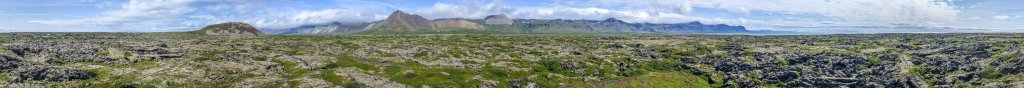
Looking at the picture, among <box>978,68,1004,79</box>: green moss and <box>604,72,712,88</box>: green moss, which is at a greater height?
<box>978,68,1004,79</box>: green moss

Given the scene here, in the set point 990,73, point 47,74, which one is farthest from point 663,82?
point 47,74

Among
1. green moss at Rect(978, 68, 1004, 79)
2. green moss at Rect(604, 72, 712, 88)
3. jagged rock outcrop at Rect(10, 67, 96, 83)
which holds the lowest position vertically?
green moss at Rect(604, 72, 712, 88)

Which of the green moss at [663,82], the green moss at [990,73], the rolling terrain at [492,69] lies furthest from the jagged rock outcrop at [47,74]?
the green moss at [990,73]

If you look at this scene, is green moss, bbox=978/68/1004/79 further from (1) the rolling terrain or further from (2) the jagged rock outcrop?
(2) the jagged rock outcrop

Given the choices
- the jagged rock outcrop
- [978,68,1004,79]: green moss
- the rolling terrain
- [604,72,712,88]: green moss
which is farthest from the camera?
[604,72,712,88]: green moss

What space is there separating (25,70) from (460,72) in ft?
271

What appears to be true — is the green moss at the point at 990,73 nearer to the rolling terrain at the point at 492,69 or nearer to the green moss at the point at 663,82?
the rolling terrain at the point at 492,69

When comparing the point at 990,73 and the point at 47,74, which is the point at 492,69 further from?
A: the point at 990,73

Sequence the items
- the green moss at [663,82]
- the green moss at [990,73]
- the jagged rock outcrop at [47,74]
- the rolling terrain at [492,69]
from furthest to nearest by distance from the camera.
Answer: the green moss at [663,82] < the green moss at [990,73] < the rolling terrain at [492,69] < the jagged rock outcrop at [47,74]

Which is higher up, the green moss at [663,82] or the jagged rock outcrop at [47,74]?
the jagged rock outcrop at [47,74]

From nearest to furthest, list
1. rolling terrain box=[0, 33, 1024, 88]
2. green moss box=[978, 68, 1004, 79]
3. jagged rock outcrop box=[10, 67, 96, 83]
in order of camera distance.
Result: jagged rock outcrop box=[10, 67, 96, 83] → rolling terrain box=[0, 33, 1024, 88] → green moss box=[978, 68, 1004, 79]

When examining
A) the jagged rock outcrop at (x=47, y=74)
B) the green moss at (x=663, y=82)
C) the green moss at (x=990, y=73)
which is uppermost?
the jagged rock outcrop at (x=47, y=74)

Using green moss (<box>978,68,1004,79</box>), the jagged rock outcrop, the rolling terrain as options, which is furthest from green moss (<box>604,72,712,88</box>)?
the jagged rock outcrop

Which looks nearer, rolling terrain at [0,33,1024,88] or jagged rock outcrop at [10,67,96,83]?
jagged rock outcrop at [10,67,96,83]
